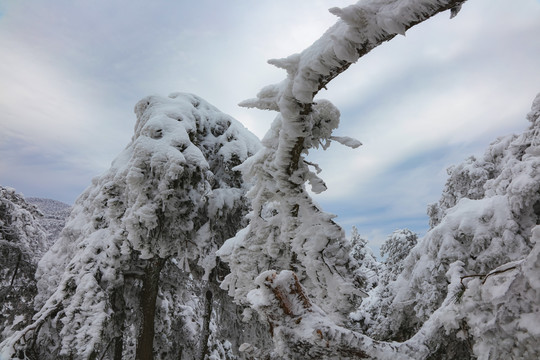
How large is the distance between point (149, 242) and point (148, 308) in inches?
87.2

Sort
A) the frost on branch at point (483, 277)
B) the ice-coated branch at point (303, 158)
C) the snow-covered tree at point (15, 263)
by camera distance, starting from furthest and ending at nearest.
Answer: the snow-covered tree at point (15, 263)
the ice-coated branch at point (303, 158)
the frost on branch at point (483, 277)

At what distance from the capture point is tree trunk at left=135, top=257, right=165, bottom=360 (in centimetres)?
706

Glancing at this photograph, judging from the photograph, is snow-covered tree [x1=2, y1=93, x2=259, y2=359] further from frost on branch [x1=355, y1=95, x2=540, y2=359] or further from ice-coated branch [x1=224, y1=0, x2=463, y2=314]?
frost on branch [x1=355, y1=95, x2=540, y2=359]

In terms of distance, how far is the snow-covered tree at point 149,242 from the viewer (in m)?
5.63

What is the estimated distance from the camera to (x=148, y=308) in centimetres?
714

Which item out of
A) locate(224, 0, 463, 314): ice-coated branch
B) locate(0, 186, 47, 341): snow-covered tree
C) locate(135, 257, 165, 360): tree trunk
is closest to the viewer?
locate(224, 0, 463, 314): ice-coated branch

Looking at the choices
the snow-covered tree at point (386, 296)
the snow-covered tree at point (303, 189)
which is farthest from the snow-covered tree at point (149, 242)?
the snow-covered tree at point (386, 296)

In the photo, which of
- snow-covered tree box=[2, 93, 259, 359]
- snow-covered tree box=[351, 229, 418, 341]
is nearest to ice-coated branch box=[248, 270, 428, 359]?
snow-covered tree box=[2, 93, 259, 359]

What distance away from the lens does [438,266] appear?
487 cm

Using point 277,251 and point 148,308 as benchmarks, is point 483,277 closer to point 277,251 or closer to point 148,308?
point 277,251

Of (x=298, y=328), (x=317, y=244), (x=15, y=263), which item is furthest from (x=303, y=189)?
(x=15, y=263)

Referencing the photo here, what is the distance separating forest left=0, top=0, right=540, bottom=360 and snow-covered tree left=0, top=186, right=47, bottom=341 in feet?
0.19

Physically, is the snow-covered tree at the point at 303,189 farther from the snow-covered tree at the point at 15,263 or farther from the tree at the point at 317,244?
the snow-covered tree at the point at 15,263

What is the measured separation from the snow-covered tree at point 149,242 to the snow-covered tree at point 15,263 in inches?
167
